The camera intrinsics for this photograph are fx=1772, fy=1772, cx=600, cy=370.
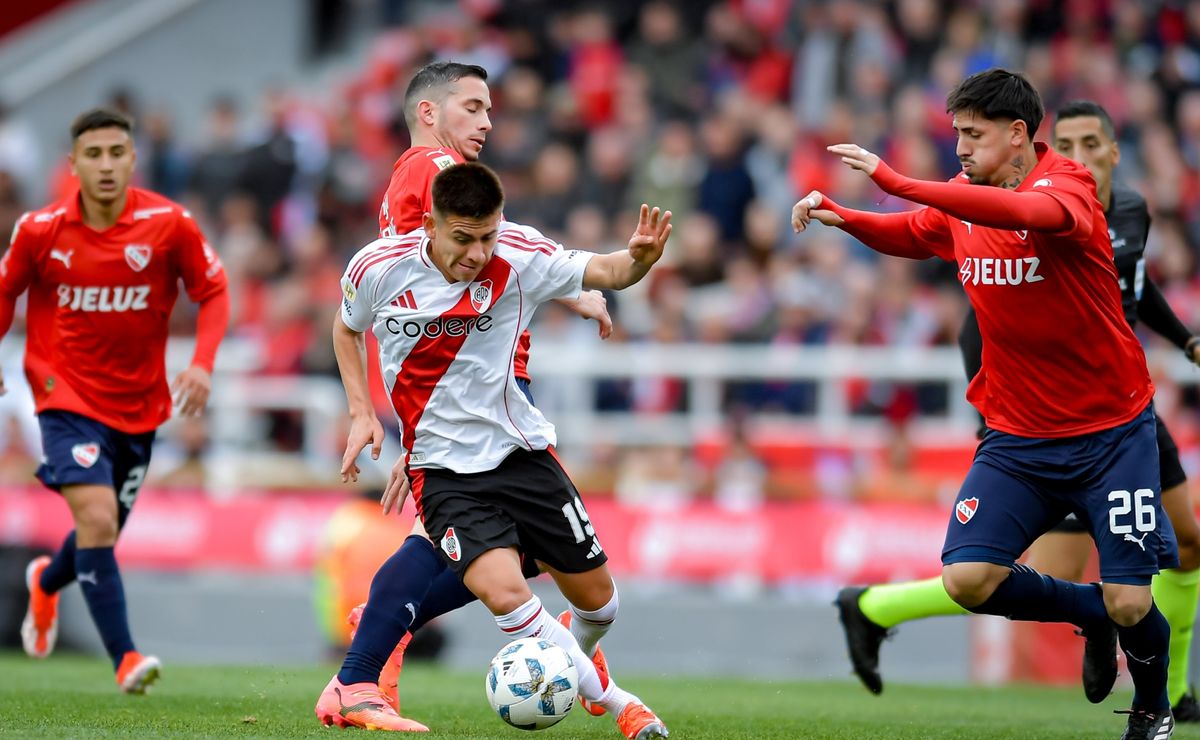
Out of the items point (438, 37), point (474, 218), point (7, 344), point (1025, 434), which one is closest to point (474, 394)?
point (474, 218)

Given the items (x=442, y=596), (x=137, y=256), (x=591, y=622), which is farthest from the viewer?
(x=137, y=256)

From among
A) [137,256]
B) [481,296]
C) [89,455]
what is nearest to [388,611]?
[481,296]

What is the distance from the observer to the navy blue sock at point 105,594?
841 centimetres

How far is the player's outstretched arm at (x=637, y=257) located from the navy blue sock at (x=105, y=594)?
3217 mm

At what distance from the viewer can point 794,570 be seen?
40.8ft

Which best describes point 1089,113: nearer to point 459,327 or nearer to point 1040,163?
point 1040,163

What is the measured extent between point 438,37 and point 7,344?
18.9 feet

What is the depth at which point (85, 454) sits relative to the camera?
841cm

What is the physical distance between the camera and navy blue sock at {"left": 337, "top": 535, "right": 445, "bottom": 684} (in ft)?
22.6

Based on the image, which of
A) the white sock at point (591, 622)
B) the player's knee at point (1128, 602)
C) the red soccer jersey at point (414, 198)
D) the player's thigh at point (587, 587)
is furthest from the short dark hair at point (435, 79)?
the player's knee at point (1128, 602)

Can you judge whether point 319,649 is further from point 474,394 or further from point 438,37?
point 438,37

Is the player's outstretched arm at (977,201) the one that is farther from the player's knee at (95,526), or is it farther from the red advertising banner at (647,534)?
the red advertising banner at (647,534)

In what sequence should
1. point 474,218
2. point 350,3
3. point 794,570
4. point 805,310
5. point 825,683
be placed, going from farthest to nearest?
point 350,3, point 805,310, point 794,570, point 825,683, point 474,218

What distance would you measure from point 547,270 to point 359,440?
953mm
